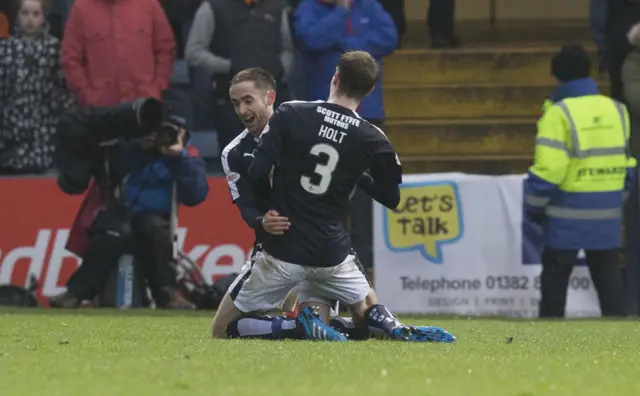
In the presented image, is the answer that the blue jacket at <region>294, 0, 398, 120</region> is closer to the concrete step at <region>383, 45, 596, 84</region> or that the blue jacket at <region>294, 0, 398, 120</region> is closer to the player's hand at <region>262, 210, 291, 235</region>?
the concrete step at <region>383, 45, 596, 84</region>

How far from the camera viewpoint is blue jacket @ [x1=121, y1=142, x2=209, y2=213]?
42.0 ft

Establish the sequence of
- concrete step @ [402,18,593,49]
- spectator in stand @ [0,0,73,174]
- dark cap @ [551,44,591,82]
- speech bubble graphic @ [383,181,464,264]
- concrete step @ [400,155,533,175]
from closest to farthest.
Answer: dark cap @ [551,44,591,82] → speech bubble graphic @ [383,181,464,264] → spectator in stand @ [0,0,73,174] → concrete step @ [400,155,533,175] → concrete step @ [402,18,593,49]

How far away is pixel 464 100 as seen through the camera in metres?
16.1

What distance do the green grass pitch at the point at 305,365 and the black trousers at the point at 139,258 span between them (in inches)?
120

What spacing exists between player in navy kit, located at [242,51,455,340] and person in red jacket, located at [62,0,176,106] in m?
4.62

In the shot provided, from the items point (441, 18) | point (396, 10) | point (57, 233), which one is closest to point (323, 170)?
point (57, 233)

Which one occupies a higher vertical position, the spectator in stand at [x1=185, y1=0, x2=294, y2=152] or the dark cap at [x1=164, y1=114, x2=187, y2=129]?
the spectator in stand at [x1=185, y1=0, x2=294, y2=152]

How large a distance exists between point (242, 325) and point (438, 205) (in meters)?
4.81

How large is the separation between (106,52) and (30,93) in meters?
0.83

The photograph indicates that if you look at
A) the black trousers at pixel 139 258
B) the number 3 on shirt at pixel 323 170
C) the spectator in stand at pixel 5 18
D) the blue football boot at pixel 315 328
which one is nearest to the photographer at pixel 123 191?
the black trousers at pixel 139 258

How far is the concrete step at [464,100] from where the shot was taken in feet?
52.5

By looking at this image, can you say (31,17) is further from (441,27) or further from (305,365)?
(305,365)

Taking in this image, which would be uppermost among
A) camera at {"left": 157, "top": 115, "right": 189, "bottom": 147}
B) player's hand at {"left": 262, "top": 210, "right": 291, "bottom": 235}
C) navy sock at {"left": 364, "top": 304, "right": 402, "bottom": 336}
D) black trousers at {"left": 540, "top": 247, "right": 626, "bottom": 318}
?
camera at {"left": 157, "top": 115, "right": 189, "bottom": 147}

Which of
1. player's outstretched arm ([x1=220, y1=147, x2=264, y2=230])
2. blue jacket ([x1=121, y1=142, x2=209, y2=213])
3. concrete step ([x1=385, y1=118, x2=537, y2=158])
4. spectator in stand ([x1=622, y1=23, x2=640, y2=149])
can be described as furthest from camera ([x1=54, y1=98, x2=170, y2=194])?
spectator in stand ([x1=622, y1=23, x2=640, y2=149])
